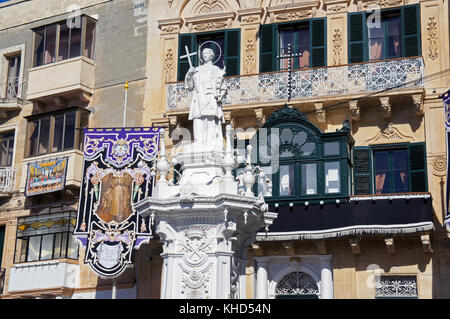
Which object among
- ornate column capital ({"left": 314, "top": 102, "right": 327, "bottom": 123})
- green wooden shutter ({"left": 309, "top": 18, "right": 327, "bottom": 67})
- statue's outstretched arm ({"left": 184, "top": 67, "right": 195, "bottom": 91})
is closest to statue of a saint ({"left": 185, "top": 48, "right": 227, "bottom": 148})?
statue's outstretched arm ({"left": 184, "top": 67, "right": 195, "bottom": 91})

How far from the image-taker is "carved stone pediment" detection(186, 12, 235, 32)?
31.6 m

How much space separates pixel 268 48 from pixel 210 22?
2739 millimetres

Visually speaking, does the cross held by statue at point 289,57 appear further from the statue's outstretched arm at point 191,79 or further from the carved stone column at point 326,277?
the statue's outstretched arm at point 191,79

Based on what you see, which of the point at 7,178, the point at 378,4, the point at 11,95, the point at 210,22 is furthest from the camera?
the point at 11,95

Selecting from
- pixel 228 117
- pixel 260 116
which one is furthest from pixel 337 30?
pixel 228 117

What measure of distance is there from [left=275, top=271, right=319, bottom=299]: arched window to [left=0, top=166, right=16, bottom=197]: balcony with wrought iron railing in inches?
488

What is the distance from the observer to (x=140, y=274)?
29.7 metres

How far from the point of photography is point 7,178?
34.4m

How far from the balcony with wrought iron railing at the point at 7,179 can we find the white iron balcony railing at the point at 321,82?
7.82 meters

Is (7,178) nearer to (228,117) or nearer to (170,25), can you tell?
(170,25)

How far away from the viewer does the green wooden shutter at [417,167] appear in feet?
89.6

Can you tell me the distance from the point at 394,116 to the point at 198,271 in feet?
45.8

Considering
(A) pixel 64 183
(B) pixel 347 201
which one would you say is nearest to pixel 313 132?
(B) pixel 347 201
